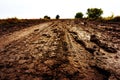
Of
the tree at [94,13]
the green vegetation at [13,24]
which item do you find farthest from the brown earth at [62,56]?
the tree at [94,13]

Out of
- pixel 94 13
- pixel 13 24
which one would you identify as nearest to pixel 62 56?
pixel 13 24

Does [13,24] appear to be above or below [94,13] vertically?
below

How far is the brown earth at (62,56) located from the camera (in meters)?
3.46

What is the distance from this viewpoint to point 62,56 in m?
3.88

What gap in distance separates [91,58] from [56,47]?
77 cm

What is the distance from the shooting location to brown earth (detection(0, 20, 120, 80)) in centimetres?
346

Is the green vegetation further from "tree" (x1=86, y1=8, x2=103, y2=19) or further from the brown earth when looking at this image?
"tree" (x1=86, y1=8, x2=103, y2=19)

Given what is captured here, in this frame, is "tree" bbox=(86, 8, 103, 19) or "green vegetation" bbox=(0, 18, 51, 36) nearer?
"green vegetation" bbox=(0, 18, 51, 36)

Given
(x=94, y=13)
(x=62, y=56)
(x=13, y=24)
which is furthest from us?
(x=94, y=13)

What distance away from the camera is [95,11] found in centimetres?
988

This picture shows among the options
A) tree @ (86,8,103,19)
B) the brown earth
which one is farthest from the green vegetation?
tree @ (86,8,103,19)

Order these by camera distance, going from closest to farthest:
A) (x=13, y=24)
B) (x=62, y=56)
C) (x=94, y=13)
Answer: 1. (x=62, y=56)
2. (x=13, y=24)
3. (x=94, y=13)

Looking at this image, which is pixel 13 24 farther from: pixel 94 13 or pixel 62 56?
pixel 62 56

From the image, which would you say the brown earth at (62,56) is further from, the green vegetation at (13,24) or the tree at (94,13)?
the tree at (94,13)
